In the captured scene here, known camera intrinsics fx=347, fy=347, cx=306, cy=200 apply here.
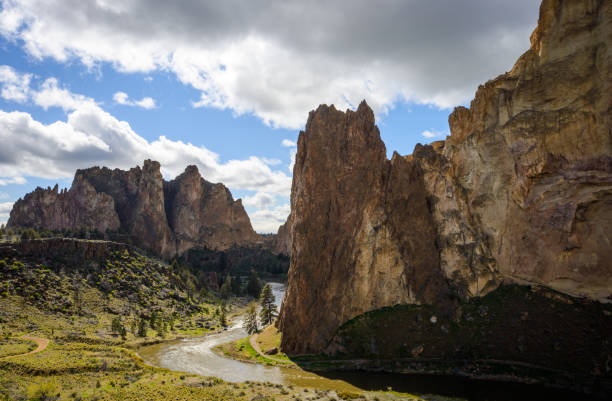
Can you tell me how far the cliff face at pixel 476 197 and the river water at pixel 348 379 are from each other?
898 cm

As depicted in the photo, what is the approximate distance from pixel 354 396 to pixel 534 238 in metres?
37.3

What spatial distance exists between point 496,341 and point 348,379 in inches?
960

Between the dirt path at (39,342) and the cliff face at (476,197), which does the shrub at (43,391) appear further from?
the cliff face at (476,197)

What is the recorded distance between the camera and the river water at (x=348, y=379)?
46.9 m

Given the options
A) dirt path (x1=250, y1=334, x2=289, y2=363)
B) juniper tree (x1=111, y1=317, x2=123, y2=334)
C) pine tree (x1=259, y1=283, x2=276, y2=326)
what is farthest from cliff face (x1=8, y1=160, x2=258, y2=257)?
dirt path (x1=250, y1=334, x2=289, y2=363)

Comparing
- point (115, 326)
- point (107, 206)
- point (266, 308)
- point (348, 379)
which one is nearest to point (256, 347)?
point (348, 379)

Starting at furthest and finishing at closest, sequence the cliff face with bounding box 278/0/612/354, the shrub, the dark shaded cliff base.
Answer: the cliff face with bounding box 278/0/612/354 < the dark shaded cliff base < the shrub

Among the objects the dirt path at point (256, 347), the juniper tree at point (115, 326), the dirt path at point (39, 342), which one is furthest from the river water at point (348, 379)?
the dirt path at point (39, 342)

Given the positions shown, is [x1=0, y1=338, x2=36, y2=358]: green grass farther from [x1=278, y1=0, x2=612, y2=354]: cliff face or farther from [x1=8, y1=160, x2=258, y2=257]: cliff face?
[x1=8, y1=160, x2=258, y2=257]: cliff face

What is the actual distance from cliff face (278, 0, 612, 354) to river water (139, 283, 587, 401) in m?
8.98

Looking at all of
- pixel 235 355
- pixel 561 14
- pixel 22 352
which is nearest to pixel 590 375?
pixel 561 14

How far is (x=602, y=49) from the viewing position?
48125 mm

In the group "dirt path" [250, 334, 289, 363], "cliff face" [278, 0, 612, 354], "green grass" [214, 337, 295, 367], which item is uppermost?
"cliff face" [278, 0, 612, 354]

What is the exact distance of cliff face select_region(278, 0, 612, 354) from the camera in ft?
164
